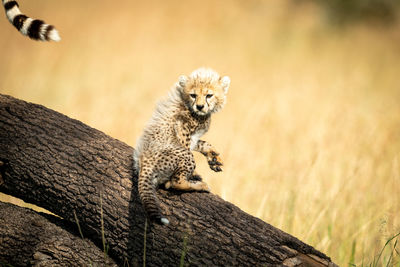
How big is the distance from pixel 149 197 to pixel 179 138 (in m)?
0.63

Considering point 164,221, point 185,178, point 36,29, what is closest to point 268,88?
point 36,29

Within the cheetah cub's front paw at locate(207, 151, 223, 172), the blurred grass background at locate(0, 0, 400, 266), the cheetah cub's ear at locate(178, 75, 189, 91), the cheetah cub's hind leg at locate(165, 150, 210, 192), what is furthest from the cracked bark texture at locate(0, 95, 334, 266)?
the blurred grass background at locate(0, 0, 400, 266)

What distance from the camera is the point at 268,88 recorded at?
7340 millimetres

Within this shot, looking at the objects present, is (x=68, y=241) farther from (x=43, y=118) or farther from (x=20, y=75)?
(x=20, y=75)

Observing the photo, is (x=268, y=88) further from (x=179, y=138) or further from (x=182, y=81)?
(x=179, y=138)

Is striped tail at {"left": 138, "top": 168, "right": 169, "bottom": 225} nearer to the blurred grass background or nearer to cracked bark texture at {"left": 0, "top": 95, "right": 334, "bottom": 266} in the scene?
cracked bark texture at {"left": 0, "top": 95, "right": 334, "bottom": 266}

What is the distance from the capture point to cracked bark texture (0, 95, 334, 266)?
2.38 meters

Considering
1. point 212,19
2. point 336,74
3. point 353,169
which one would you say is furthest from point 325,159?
point 212,19

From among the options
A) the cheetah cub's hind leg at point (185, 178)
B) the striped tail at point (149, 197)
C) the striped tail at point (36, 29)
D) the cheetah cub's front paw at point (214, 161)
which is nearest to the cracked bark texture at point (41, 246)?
the striped tail at point (149, 197)

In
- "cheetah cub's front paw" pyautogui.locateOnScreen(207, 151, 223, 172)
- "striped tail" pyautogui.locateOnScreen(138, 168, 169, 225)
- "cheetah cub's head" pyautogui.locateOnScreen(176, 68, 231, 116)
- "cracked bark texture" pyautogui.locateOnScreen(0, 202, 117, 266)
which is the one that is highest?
"cheetah cub's head" pyautogui.locateOnScreen(176, 68, 231, 116)

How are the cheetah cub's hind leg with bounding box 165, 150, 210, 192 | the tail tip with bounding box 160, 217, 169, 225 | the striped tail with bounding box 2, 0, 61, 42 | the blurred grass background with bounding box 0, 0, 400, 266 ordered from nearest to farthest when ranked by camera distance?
the tail tip with bounding box 160, 217, 169, 225 < the cheetah cub's hind leg with bounding box 165, 150, 210, 192 < the striped tail with bounding box 2, 0, 61, 42 < the blurred grass background with bounding box 0, 0, 400, 266

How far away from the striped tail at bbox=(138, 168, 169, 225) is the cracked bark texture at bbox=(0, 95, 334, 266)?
12 centimetres

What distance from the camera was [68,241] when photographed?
8.39ft

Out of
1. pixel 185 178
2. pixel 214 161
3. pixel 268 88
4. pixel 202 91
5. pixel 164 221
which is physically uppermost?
pixel 268 88
